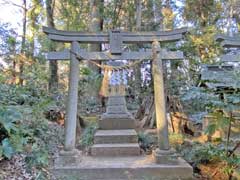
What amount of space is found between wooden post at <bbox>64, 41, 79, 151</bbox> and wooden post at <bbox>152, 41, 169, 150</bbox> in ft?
5.18

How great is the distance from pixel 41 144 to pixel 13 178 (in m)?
1.79

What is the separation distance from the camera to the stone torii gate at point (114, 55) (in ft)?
17.9

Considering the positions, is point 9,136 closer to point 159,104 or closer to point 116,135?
point 159,104

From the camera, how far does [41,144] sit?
570 centimetres

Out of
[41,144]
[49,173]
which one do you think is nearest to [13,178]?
[49,173]

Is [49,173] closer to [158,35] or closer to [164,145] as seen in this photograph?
[164,145]

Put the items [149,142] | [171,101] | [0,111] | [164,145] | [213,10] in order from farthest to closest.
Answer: [213,10] → [171,101] → [149,142] → [164,145] → [0,111]

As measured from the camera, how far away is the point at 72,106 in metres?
5.49

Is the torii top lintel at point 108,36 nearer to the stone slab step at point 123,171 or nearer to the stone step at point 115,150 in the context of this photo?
the stone step at point 115,150

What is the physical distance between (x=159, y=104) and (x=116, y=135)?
1523 mm

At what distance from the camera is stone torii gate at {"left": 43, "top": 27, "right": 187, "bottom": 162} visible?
5.45 meters

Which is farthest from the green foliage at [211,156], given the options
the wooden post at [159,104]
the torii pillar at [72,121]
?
the torii pillar at [72,121]

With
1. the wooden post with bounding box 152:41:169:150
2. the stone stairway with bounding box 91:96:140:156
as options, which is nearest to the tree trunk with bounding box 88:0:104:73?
the stone stairway with bounding box 91:96:140:156

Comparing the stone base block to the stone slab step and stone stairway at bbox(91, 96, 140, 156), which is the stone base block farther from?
stone stairway at bbox(91, 96, 140, 156)
